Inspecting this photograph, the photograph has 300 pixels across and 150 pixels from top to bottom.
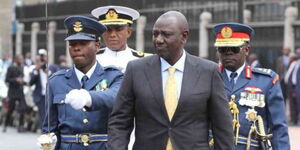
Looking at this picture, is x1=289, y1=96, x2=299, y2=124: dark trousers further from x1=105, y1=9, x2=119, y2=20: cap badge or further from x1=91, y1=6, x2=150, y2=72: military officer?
x1=105, y1=9, x2=119, y2=20: cap badge

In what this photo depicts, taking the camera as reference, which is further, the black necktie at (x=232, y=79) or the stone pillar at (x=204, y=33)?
the stone pillar at (x=204, y=33)

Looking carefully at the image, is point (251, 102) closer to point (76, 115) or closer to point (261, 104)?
point (261, 104)

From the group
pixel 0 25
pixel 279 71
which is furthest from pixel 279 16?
pixel 0 25

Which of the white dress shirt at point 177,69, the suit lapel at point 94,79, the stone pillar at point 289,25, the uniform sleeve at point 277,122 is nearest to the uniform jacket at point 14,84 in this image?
the stone pillar at point 289,25

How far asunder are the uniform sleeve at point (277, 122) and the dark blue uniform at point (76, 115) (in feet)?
4.86

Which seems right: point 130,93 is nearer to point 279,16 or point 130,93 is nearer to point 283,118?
point 283,118

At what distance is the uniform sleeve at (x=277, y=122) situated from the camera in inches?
264

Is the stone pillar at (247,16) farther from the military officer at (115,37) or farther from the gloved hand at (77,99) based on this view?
the gloved hand at (77,99)

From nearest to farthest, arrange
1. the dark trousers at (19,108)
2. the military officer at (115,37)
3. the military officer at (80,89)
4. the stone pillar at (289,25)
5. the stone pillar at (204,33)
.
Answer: the military officer at (80,89) < the military officer at (115,37) < the dark trousers at (19,108) < the stone pillar at (289,25) < the stone pillar at (204,33)

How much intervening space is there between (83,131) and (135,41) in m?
24.2

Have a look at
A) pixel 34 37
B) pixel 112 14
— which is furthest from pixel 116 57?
pixel 34 37

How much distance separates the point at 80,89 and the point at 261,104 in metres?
1.75

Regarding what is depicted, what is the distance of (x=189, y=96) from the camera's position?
504cm

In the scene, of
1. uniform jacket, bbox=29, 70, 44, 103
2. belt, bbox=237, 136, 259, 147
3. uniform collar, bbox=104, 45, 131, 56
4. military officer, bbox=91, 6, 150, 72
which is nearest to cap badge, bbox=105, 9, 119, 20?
military officer, bbox=91, 6, 150, 72
